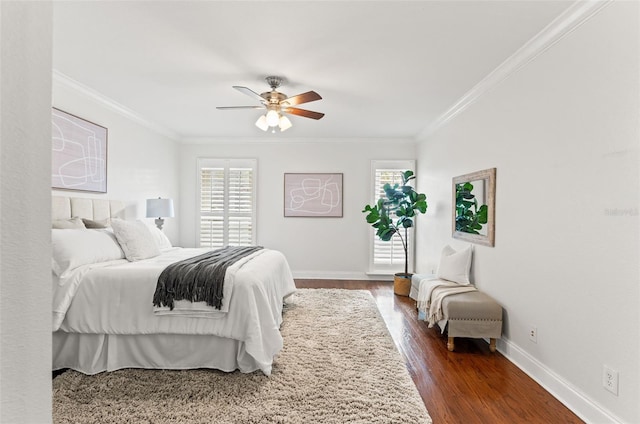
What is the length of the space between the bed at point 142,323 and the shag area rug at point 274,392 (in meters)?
0.11

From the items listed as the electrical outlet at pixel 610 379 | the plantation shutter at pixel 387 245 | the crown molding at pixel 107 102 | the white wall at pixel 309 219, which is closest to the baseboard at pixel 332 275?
the white wall at pixel 309 219

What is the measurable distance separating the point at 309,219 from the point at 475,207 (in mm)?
3208

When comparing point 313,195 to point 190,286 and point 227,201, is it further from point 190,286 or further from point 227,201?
point 190,286

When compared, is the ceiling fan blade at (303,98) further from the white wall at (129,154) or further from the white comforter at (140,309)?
Answer: the white wall at (129,154)

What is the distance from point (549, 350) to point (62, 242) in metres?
3.70

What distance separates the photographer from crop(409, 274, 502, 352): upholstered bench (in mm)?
3053

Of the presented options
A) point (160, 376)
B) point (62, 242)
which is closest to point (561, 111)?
point (160, 376)

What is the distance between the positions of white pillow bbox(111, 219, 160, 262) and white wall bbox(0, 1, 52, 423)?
8.92ft

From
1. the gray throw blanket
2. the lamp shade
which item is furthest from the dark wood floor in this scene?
the lamp shade

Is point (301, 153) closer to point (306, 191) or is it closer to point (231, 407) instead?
point (306, 191)

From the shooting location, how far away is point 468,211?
12.7 feet

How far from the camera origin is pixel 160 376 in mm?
2594

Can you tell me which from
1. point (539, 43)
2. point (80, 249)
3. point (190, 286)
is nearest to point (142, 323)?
point (190, 286)

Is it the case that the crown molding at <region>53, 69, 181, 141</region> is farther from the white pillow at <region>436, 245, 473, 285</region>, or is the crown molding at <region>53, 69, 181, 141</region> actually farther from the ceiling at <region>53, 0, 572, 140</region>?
the white pillow at <region>436, 245, 473, 285</region>
